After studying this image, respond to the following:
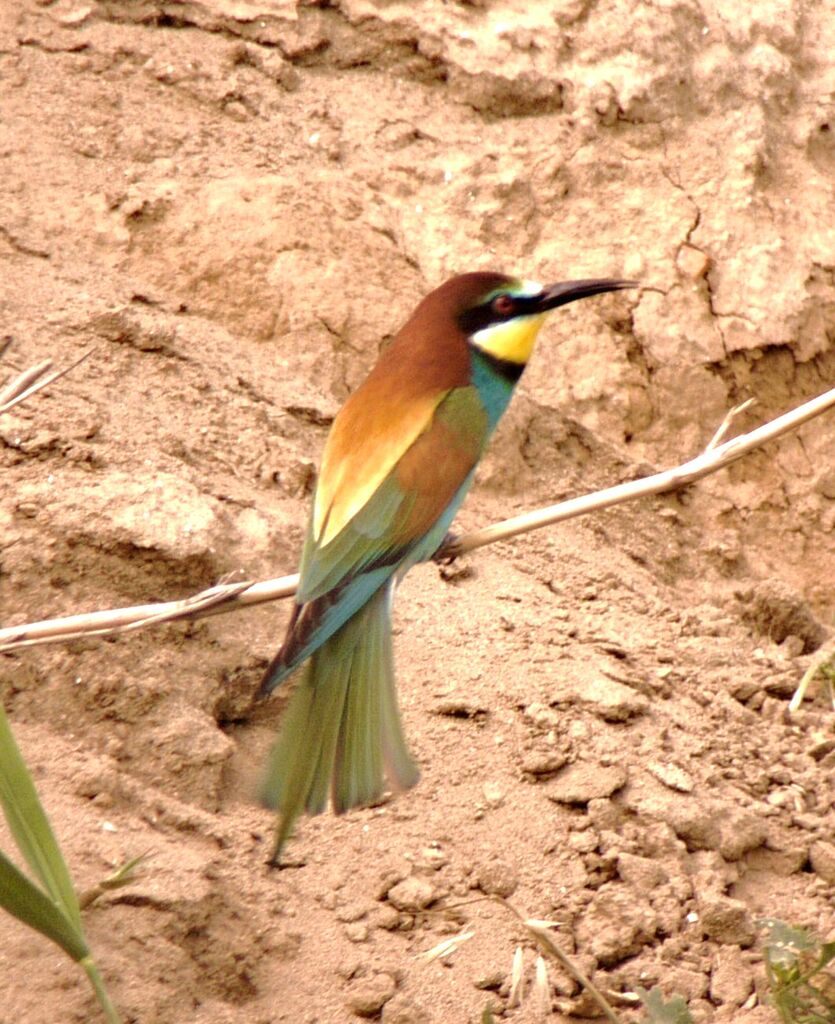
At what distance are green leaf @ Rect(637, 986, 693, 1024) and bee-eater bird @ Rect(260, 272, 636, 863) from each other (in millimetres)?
445

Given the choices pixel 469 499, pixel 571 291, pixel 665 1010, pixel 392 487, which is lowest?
pixel 469 499

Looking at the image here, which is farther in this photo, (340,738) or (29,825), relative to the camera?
(340,738)

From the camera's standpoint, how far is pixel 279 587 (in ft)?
6.64

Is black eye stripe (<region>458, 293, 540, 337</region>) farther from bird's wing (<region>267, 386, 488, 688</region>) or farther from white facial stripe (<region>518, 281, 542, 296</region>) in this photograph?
bird's wing (<region>267, 386, 488, 688</region>)

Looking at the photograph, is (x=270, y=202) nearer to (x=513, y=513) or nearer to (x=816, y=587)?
(x=513, y=513)

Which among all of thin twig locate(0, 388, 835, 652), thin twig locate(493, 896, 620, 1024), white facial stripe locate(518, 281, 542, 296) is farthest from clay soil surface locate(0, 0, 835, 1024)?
white facial stripe locate(518, 281, 542, 296)

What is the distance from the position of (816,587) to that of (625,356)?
744mm

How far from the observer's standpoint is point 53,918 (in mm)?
1664

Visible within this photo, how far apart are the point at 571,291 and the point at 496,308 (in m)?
0.15

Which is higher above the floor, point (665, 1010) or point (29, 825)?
point (29, 825)

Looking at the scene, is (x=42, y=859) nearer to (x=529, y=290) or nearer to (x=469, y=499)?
(x=529, y=290)

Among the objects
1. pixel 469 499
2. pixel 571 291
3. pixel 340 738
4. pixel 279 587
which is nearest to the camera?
pixel 279 587

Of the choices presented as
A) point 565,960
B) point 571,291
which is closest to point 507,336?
point 571,291

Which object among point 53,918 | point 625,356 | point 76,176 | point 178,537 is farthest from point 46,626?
point 625,356
